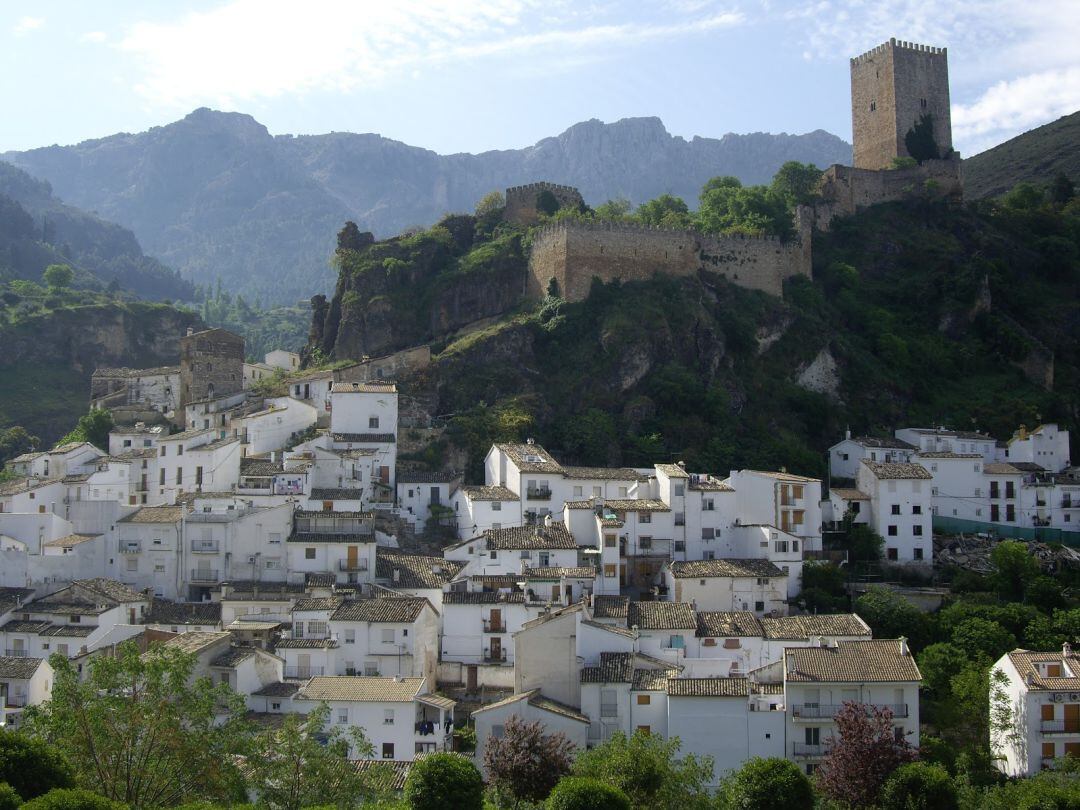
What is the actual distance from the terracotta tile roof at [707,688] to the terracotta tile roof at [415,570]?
1082 cm

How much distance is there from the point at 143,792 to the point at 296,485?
22.9 metres

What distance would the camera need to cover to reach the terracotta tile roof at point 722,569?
4550cm

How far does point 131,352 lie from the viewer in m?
86.4

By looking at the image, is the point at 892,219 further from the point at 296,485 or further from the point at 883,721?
the point at 883,721

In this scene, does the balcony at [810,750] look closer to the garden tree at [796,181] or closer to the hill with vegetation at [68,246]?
the garden tree at [796,181]

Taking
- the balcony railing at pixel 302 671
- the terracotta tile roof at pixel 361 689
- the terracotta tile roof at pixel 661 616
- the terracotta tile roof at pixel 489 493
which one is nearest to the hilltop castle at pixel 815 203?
the terracotta tile roof at pixel 489 493

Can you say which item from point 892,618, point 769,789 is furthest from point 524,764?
point 892,618

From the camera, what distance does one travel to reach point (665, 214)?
249ft

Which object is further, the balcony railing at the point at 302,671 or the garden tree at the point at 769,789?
the balcony railing at the point at 302,671

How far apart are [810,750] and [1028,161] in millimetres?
91963

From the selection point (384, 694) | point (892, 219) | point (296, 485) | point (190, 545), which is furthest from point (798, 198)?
point (384, 694)

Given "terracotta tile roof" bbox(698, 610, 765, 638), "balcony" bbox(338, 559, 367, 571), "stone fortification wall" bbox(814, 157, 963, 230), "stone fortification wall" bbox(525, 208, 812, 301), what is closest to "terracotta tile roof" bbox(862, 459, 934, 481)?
"terracotta tile roof" bbox(698, 610, 765, 638)

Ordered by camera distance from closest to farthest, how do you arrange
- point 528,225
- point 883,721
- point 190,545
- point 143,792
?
point 143,792 < point 883,721 < point 190,545 < point 528,225

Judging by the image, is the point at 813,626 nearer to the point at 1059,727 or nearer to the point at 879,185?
the point at 1059,727
